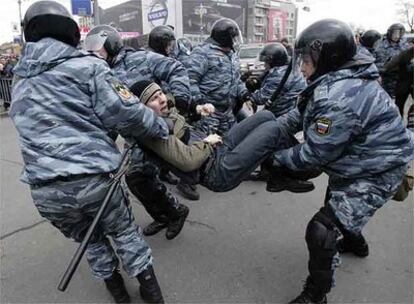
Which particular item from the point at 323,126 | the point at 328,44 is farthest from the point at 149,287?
the point at 328,44

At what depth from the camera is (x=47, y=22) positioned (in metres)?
1.89

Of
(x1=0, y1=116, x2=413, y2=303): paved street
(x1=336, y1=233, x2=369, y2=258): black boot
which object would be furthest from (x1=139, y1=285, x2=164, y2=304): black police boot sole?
(x1=336, y1=233, x2=369, y2=258): black boot

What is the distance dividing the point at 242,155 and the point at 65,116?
0.99m

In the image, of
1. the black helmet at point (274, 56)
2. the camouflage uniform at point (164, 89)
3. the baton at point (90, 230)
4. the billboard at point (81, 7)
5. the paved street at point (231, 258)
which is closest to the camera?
the baton at point (90, 230)

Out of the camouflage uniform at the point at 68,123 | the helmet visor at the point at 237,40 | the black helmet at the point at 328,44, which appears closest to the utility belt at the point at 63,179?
the camouflage uniform at the point at 68,123

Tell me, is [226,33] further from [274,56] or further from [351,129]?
[351,129]

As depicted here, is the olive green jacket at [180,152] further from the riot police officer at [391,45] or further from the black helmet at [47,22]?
the riot police officer at [391,45]

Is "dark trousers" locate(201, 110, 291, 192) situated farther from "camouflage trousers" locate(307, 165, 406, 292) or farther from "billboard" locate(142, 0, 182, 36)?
"billboard" locate(142, 0, 182, 36)

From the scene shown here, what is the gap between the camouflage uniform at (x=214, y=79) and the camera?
4.20m

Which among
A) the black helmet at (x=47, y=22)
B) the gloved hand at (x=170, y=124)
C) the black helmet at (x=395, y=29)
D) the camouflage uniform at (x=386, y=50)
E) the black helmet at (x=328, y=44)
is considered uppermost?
the black helmet at (x=47, y=22)

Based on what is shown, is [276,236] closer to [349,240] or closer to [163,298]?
[349,240]

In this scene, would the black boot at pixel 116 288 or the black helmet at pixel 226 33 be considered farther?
the black helmet at pixel 226 33

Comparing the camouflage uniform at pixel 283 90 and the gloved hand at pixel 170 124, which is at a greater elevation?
the gloved hand at pixel 170 124

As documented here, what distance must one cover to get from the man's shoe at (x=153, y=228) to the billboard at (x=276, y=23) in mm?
62140
